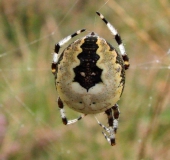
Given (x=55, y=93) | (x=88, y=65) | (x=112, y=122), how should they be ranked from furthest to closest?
(x=55, y=93) < (x=112, y=122) < (x=88, y=65)

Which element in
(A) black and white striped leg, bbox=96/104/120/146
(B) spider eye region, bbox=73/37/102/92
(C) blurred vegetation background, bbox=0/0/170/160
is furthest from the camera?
(C) blurred vegetation background, bbox=0/0/170/160

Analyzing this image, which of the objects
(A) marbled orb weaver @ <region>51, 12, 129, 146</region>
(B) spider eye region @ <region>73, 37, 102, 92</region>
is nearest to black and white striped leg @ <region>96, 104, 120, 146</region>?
(A) marbled orb weaver @ <region>51, 12, 129, 146</region>

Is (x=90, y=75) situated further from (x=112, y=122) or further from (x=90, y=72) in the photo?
(x=112, y=122)

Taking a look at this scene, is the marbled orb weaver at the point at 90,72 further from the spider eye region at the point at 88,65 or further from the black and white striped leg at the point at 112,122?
the black and white striped leg at the point at 112,122


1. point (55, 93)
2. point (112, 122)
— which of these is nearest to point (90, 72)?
point (112, 122)

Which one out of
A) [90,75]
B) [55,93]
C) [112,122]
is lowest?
[55,93]

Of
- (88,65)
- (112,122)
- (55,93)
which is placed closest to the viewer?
(88,65)

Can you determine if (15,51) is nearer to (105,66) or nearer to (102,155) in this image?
(102,155)

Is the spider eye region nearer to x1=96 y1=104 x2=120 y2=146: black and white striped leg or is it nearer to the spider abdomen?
the spider abdomen
